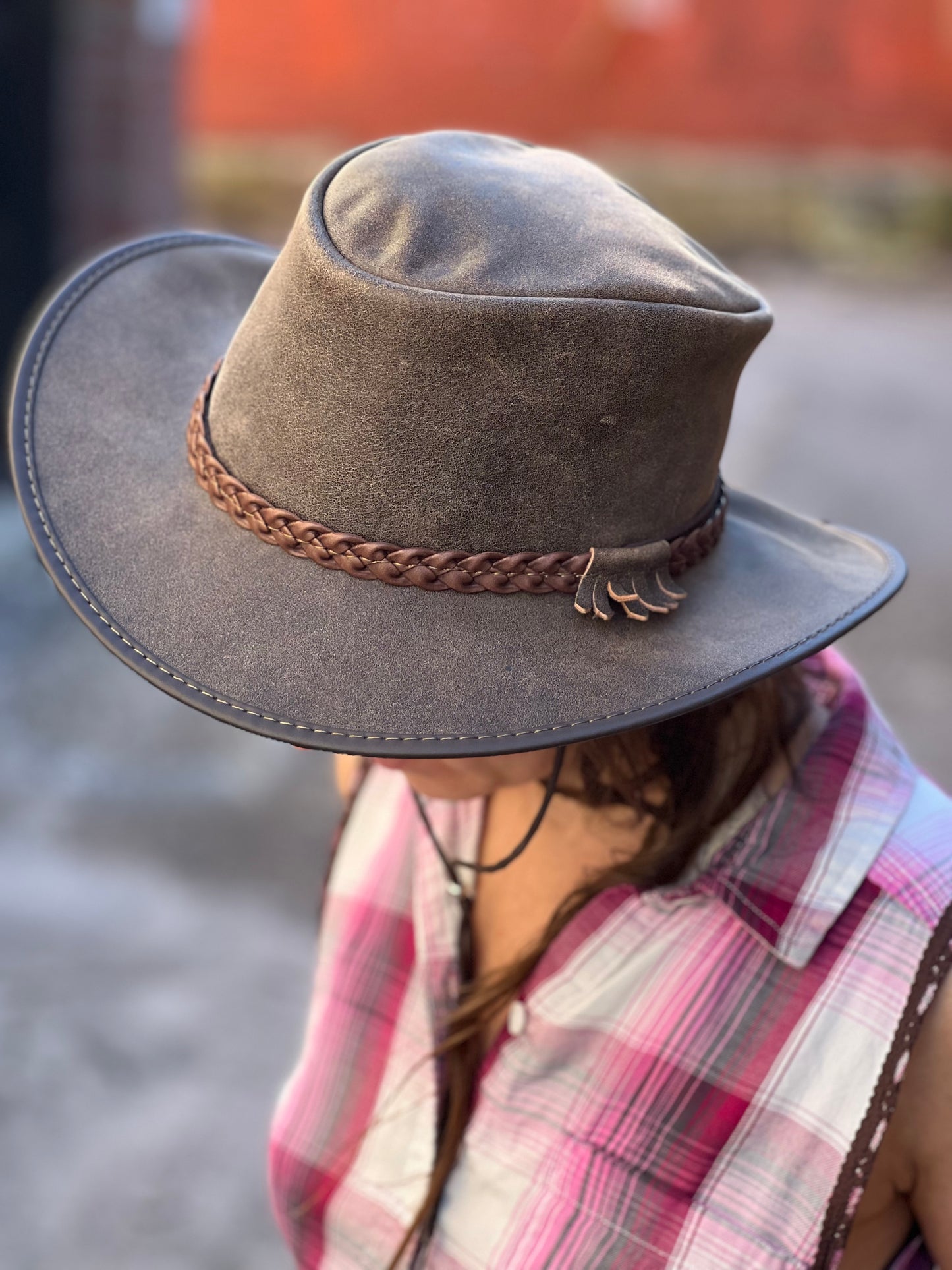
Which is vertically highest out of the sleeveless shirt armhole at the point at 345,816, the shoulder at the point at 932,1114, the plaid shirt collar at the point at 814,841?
the plaid shirt collar at the point at 814,841

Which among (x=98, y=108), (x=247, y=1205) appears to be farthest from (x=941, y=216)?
(x=247, y=1205)

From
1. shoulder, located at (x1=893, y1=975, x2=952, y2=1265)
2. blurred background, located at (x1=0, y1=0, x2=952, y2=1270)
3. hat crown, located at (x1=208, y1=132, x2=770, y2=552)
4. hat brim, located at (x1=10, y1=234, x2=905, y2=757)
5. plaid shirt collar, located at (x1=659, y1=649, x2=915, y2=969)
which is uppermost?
hat crown, located at (x1=208, y1=132, x2=770, y2=552)

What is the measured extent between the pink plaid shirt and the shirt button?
1cm

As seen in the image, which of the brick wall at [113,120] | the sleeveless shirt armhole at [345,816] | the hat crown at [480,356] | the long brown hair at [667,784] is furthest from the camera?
the brick wall at [113,120]

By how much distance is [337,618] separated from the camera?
997 mm

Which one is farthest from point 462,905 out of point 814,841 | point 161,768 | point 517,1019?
point 161,768

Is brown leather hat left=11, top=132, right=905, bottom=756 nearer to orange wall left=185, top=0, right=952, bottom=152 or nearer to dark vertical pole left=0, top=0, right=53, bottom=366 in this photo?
dark vertical pole left=0, top=0, right=53, bottom=366

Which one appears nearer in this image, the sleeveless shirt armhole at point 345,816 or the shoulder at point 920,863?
the shoulder at point 920,863

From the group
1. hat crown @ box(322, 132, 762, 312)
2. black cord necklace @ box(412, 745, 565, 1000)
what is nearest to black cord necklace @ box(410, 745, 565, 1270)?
black cord necklace @ box(412, 745, 565, 1000)

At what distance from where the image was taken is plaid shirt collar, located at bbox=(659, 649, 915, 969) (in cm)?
117

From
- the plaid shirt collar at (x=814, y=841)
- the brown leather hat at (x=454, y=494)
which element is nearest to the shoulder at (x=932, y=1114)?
the plaid shirt collar at (x=814, y=841)

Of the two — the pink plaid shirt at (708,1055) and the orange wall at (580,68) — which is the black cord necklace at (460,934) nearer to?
the pink plaid shirt at (708,1055)

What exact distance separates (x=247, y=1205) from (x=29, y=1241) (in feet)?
1.54

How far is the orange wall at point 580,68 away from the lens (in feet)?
39.5
